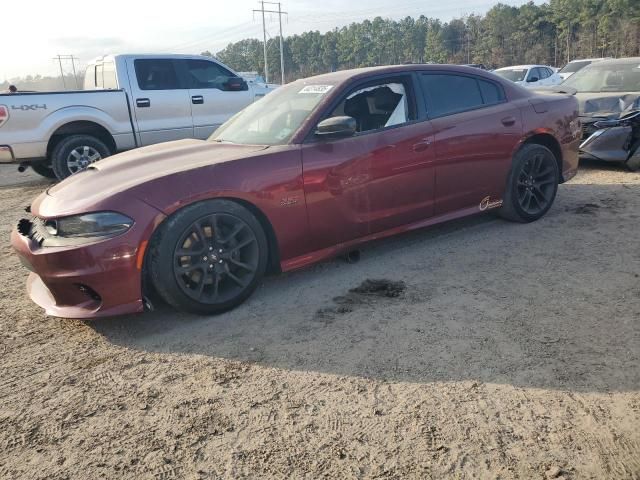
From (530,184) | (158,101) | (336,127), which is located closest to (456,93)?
(530,184)

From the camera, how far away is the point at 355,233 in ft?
13.0

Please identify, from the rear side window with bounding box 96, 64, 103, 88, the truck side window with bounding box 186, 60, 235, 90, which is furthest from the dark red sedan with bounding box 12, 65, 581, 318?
the rear side window with bounding box 96, 64, 103, 88

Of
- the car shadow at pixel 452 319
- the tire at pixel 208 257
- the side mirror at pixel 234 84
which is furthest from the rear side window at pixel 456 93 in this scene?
the side mirror at pixel 234 84

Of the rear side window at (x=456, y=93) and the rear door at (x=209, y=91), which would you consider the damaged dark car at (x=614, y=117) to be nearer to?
the rear side window at (x=456, y=93)

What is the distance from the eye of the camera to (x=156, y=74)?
8.74 meters

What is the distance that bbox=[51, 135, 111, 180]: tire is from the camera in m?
7.88

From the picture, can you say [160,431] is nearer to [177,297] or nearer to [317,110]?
[177,297]

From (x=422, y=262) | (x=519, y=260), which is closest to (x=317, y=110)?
(x=422, y=262)

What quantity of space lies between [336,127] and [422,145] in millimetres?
866

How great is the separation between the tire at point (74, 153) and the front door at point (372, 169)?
17.6ft

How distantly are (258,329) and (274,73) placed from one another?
93.0m

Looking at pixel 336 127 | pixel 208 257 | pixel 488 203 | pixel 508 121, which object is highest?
pixel 336 127

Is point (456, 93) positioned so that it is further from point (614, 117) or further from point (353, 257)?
point (614, 117)

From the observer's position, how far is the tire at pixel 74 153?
788 cm
